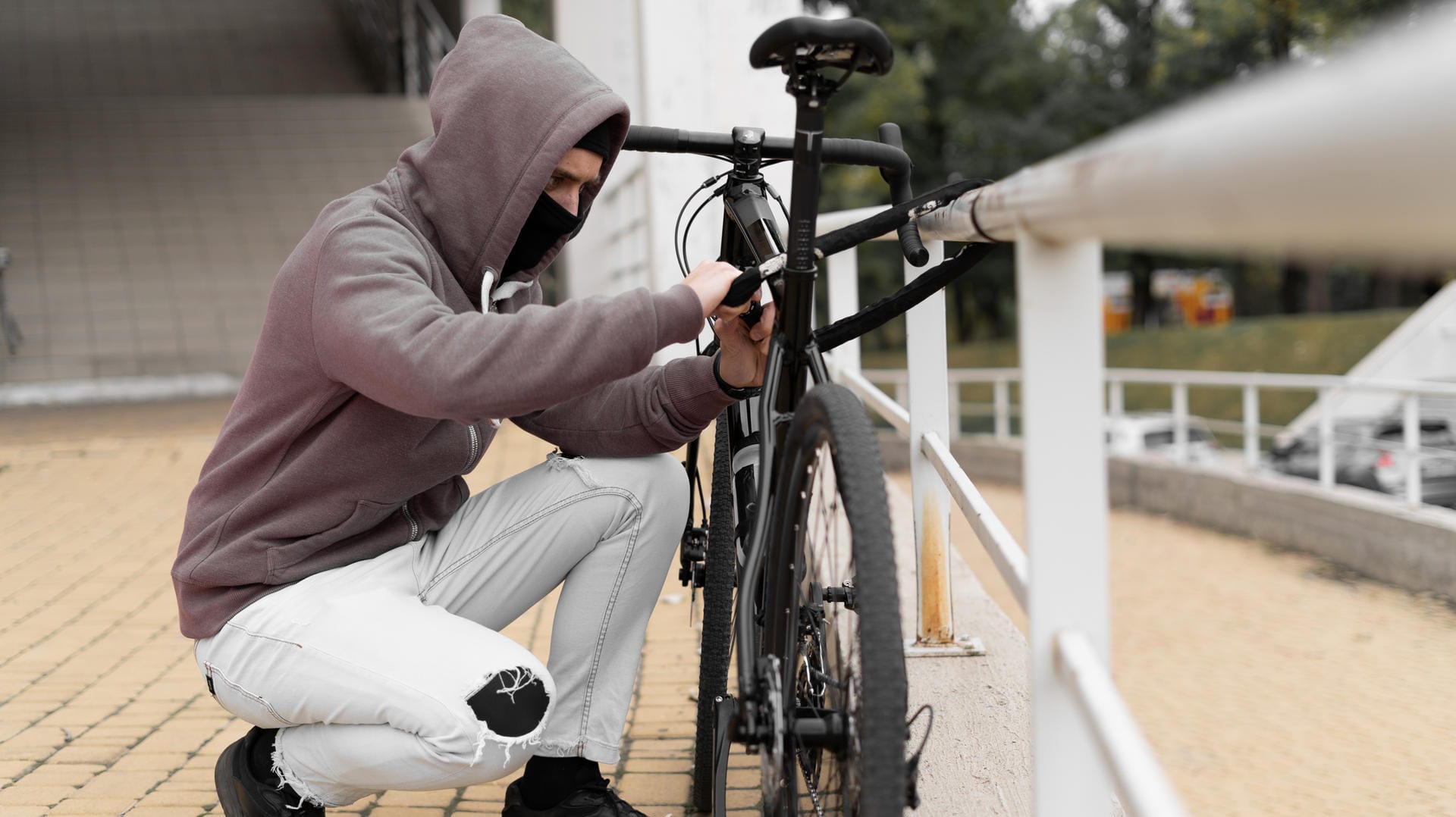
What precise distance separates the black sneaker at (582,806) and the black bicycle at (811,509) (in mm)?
341

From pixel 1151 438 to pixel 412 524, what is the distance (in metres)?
15.6

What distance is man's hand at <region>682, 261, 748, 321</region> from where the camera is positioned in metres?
1.80

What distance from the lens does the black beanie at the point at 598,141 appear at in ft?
6.81

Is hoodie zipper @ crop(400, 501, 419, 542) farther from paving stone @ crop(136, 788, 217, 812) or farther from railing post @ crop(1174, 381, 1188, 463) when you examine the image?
railing post @ crop(1174, 381, 1188, 463)

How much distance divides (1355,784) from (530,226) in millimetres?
4426

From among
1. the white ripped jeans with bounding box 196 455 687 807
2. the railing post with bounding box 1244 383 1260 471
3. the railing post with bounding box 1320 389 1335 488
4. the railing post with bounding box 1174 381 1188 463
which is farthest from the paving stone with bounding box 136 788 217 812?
the railing post with bounding box 1174 381 1188 463

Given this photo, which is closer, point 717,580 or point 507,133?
point 507,133

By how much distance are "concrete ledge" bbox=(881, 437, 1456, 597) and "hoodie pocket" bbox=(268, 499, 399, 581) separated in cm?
777

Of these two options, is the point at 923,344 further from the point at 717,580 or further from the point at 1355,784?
the point at 1355,784

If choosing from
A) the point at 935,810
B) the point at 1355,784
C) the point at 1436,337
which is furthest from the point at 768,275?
the point at 1436,337

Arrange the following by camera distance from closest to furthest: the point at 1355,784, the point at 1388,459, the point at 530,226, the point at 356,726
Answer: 1. the point at 356,726
2. the point at 530,226
3. the point at 1355,784
4. the point at 1388,459

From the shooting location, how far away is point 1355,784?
508cm

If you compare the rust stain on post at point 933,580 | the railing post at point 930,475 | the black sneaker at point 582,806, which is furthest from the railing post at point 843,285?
the black sneaker at point 582,806

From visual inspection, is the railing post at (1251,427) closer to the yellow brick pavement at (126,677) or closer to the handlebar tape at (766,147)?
the yellow brick pavement at (126,677)
